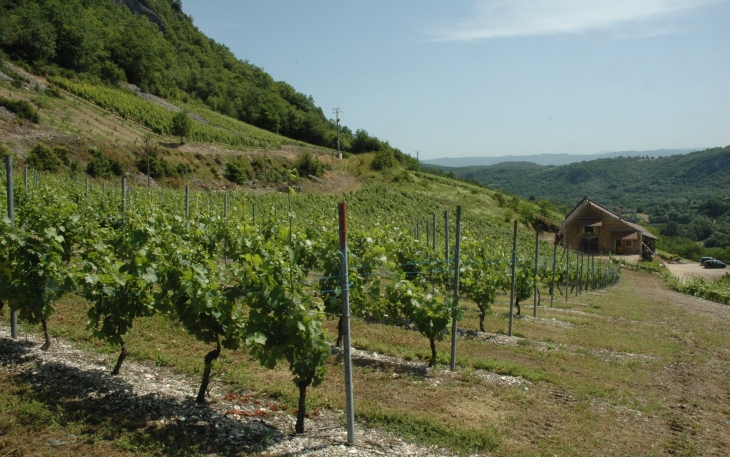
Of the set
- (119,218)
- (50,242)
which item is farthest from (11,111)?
(50,242)

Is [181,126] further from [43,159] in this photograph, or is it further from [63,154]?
[43,159]

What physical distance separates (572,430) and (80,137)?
4168 cm

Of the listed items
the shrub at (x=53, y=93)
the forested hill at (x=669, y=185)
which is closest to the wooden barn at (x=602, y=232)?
the shrub at (x=53, y=93)

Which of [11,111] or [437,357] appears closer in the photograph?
[437,357]

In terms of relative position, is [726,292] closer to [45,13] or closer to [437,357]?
[437,357]

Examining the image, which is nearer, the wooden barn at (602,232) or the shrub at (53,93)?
the shrub at (53,93)

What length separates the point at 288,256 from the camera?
19.8ft

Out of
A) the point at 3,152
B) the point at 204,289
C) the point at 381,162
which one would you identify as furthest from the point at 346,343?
the point at 381,162

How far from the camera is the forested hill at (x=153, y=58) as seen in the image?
2606 inches

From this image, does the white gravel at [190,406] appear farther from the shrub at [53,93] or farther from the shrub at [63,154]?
the shrub at [53,93]

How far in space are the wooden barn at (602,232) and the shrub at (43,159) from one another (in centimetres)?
5312

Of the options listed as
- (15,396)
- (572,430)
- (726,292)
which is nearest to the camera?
(15,396)

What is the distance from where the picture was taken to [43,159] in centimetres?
3281

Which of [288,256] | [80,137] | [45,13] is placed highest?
[45,13]
